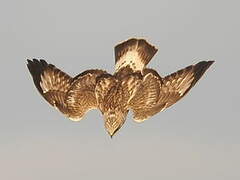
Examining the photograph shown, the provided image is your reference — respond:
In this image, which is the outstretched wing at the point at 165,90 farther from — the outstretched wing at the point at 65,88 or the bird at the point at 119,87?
the outstretched wing at the point at 65,88

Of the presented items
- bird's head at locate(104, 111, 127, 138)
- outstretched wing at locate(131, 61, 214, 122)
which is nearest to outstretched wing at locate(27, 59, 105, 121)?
bird's head at locate(104, 111, 127, 138)

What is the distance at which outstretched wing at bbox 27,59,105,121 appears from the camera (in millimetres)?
30266

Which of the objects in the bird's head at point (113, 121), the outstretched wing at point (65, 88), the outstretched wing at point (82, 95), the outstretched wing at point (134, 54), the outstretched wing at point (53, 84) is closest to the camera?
the bird's head at point (113, 121)

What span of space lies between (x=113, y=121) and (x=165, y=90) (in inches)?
73.5

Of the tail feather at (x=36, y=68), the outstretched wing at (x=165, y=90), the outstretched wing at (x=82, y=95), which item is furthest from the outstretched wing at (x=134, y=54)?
the tail feather at (x=36, y=68)

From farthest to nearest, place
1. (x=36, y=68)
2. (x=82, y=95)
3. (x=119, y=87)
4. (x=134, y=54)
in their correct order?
(x=134, y=54), (x=82, y=95), (x=36, y=68), (x=119, y=87)

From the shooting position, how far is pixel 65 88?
30.5 metres

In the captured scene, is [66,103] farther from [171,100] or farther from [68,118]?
[171,100]

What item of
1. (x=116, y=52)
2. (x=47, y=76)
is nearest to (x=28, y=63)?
(x=47, y=76)

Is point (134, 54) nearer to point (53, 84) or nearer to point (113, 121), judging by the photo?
point (113, 121)

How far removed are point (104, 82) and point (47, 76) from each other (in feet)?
5.85

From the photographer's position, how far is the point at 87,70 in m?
30.4

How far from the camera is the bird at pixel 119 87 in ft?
98.1

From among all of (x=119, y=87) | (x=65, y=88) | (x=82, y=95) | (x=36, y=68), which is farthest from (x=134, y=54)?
(x=36, y=68)
